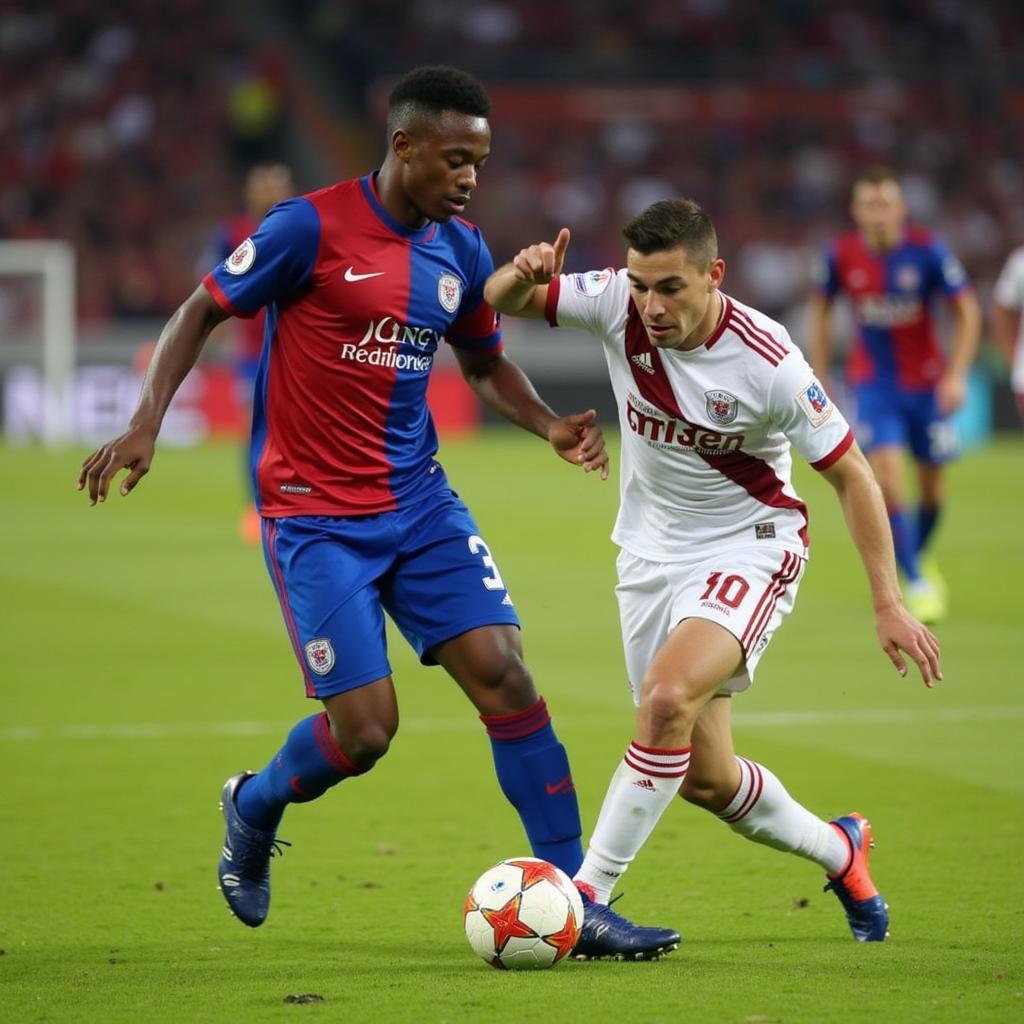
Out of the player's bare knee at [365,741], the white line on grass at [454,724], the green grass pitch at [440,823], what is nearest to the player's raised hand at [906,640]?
the green grass pitch at [440,823]

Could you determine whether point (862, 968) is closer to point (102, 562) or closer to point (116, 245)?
point (102, 562)

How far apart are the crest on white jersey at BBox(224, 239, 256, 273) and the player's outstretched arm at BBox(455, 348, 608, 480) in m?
0.82

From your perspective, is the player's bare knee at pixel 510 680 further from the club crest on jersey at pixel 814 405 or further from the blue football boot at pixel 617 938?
the club crest on jersey at pixel 814 405

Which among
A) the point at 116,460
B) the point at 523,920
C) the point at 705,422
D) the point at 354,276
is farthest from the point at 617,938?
the point at 354,276

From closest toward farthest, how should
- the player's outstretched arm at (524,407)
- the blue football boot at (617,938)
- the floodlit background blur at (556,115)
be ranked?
the blue football boot at (617,938) < the player's outstretched arm at (524,407) < the floodlit background blur at (556,115)

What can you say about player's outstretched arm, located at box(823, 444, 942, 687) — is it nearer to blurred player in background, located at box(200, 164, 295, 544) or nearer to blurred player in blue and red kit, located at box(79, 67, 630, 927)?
blurred player in blue and red kit, located at box(79, 67, 630, 927)

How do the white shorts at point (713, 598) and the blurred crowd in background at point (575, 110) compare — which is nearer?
the white shorts at point (713, 598)

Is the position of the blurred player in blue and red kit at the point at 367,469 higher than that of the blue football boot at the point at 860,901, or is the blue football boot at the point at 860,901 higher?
the blurred player in blue and red kit at the point at 367,469

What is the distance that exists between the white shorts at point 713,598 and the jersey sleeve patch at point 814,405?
0.43 metres

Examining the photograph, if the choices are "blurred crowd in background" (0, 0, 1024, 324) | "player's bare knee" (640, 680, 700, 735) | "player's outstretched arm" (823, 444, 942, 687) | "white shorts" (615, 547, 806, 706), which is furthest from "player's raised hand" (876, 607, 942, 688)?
"blurred crowd in background" (0, 0, 1024, 324)

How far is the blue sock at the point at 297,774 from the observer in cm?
528

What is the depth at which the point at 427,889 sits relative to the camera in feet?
19.2

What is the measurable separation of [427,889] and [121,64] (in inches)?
986

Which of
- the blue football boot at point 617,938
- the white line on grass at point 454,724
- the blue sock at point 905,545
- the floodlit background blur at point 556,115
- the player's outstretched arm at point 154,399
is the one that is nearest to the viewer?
the blue football boot at point 617,938
